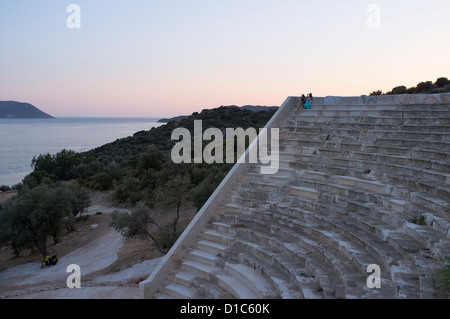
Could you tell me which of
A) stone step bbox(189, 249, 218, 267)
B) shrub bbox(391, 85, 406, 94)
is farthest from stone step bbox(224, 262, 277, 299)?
shrub bbox(391, 85, 406, 94)

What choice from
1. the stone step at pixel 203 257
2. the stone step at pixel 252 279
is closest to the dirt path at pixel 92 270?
the stone step at pixel 203 257

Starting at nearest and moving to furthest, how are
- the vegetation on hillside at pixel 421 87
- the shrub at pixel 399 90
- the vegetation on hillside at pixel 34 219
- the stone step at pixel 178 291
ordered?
the stone step at pixel 178 291 < the vegetation on hillside at pixel 34 219 < the vegetation on hillside at pixel 421 87 < the shrub at pixel 399 90

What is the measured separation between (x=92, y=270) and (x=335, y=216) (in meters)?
9.46

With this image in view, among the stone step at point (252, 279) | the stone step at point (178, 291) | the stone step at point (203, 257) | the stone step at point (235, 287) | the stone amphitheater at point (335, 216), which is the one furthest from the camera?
the stone step at point (203, 257)

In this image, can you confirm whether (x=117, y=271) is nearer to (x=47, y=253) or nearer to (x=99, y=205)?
(x=47, y=253)

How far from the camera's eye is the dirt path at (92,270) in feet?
29.9

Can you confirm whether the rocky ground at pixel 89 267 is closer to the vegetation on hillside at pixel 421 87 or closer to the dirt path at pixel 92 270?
the dirt path at pixel 92 270

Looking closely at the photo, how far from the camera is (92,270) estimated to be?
12.7m

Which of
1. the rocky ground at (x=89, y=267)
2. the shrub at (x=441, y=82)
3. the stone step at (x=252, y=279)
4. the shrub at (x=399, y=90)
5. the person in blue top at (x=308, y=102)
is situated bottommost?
the rocky ground at (x=89, y=267)

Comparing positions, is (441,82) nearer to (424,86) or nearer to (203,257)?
(424,86)

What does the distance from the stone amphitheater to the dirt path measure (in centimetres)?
220

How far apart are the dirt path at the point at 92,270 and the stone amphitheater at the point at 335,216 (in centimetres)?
220
